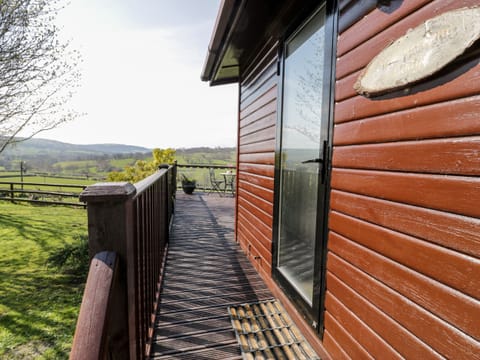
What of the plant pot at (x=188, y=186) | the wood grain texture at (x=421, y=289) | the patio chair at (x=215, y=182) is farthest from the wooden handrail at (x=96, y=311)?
the patio chair at (x=215, y=182)

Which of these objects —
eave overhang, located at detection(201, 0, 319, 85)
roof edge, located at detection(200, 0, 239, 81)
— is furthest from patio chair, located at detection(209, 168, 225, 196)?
eave overhang, located at detection(201, 0, 319, 85)

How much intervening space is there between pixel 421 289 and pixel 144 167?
8755mm

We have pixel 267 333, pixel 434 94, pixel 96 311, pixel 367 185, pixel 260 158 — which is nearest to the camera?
pixel 96 311

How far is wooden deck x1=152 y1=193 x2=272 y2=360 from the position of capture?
1.87m

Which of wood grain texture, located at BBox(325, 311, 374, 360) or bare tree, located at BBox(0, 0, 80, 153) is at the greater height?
bare tree, located at BBox(0, 0, 80, 153)

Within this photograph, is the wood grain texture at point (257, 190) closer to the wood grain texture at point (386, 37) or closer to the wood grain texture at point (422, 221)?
the wood grain texture at point (422, 221)

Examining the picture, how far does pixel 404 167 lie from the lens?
1.14 meters

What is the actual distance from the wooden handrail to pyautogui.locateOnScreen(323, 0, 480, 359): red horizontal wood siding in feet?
3.67

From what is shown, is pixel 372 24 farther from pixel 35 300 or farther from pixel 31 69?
pixel 31 69

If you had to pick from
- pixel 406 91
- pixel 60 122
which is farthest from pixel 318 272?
pixel 60 122

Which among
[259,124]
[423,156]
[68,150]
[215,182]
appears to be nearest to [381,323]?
[423,156]

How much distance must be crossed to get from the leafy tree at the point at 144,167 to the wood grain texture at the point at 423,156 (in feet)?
25.4

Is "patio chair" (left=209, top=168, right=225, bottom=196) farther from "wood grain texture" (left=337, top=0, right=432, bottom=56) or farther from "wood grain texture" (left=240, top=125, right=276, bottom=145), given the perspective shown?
"wood grain texture" (left=337, top=0, right=432, bottom=56)

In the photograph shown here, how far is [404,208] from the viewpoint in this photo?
1.14 metres
